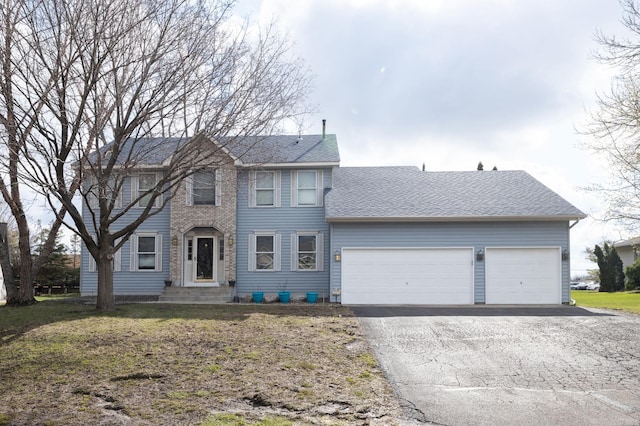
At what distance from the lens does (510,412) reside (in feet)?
19.3

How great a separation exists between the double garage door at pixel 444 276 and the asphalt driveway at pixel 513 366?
11.1ft

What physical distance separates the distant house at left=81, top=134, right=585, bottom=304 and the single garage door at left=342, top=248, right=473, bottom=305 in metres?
0.03

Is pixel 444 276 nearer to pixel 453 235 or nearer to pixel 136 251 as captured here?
pixel 453 235

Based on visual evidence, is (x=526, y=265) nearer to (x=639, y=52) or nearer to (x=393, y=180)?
(x=393, y=180)

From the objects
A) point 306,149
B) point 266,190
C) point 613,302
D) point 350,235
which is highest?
point 306,149

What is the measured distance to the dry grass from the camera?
5.80m

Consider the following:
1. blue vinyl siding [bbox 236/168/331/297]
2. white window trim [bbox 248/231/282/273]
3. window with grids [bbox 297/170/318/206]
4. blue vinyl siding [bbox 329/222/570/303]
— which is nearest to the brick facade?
blue vinyl siding [bbox 236/168/331/297]

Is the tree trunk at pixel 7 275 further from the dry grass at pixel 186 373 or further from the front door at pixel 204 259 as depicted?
the front door at pixel 204 259

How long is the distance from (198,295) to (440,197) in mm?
9267

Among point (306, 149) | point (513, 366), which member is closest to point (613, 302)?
point (306, 149)

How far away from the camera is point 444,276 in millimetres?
17531

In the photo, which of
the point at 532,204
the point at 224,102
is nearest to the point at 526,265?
the point at 532,204

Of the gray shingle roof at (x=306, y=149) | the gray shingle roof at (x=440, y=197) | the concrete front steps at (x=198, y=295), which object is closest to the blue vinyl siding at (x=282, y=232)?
the gray shingle roof at (x=306, y=149)

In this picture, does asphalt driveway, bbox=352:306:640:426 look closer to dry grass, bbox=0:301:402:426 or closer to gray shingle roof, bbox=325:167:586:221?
dry grass, bbox=0:301:402:426
